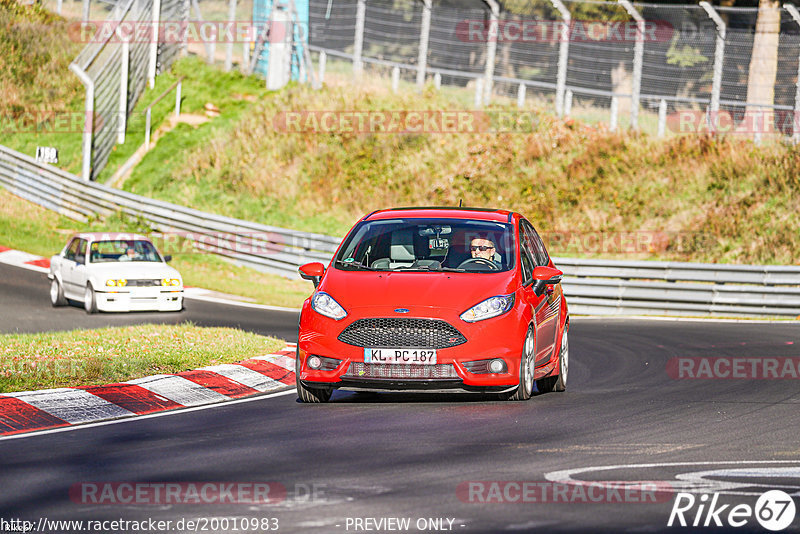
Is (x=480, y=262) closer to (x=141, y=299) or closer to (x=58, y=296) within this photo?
(x=141, y=299)

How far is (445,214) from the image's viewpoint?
11766 mm

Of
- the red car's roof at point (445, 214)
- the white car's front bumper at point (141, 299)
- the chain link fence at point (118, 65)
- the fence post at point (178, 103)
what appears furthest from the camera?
the fence post at point (178, 103)

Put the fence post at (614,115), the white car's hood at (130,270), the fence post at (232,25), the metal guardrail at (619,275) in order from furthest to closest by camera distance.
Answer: the fence post at (232,25), the fence post at (614,115), the metal guardrail at (619,275), the white car's hood at (130,270)

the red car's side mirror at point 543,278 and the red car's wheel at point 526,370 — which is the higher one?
the red car's side mirror at point 543,278

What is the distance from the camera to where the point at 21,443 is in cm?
847

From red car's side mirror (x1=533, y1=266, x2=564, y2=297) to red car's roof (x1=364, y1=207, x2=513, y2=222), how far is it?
742mm

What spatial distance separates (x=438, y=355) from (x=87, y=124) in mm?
29331

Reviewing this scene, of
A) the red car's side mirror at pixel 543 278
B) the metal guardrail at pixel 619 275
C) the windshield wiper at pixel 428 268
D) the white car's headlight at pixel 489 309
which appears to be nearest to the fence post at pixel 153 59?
the metal guardrail at pixel 619 275

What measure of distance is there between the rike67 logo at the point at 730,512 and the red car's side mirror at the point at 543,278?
14.9ft

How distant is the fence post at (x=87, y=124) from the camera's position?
3516 cm

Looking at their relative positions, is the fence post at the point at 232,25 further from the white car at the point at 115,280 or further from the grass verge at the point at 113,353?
the grass verge at the point at 113,353

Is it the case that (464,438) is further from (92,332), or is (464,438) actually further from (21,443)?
(92,332)

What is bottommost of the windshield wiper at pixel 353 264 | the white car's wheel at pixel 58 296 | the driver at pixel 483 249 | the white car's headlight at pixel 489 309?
the white car's wheel at pixel 58 296

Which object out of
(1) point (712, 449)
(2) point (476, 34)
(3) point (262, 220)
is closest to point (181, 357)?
(1) point (712, 449)
